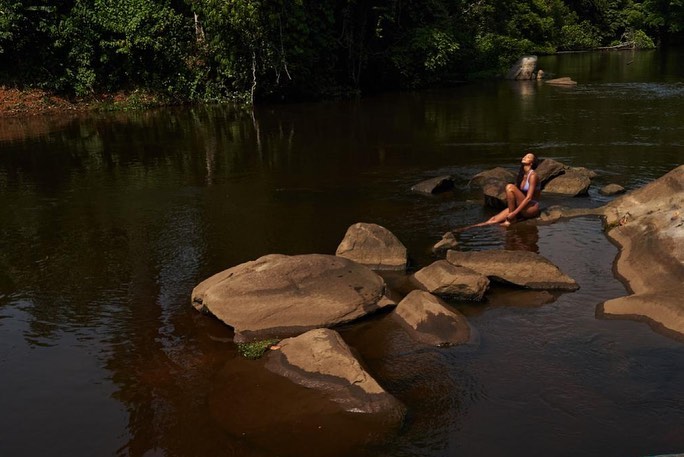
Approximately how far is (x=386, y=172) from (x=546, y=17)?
48.3 meters

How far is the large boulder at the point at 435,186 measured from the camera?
48.4 ft

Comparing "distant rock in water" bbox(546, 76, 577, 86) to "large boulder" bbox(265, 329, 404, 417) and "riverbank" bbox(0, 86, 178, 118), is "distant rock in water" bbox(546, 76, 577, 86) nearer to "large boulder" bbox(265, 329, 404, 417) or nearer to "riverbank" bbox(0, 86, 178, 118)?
"riverbank" bbox(0, 86, 178, 118)

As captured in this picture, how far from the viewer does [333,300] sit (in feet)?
28.6

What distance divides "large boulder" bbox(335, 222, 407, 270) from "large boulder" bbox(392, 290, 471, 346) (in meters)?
1.73

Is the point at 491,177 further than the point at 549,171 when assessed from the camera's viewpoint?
Yes

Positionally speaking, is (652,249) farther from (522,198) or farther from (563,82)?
(563,82)

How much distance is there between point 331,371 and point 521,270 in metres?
3.70

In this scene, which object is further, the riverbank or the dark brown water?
the riverbank

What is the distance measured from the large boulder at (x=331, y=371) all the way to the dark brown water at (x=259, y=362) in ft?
0.61

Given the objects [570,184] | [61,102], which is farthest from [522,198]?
[61,102]

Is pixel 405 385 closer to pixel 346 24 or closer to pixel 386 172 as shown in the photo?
pixel 386 172

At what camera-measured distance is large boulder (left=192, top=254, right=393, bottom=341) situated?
27.8 ft

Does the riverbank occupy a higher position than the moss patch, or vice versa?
the riverbank

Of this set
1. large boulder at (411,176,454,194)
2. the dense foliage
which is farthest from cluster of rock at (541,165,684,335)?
the dense foliage
